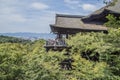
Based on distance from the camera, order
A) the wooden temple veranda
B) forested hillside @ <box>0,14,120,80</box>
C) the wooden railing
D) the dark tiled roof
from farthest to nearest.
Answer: the dark tiled roof < the wooden temple veranda < the wooden railing < forested hillside @ <box>0,14,120,80</box>

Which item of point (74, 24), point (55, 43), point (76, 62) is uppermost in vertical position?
point (74, 24)

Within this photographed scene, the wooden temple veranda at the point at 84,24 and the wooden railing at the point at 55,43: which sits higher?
the wooden temple veranda at the point at 84,24

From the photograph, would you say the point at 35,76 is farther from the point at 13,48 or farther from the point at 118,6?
the point at 118,6

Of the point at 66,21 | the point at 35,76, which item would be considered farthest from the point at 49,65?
the point at 66,21

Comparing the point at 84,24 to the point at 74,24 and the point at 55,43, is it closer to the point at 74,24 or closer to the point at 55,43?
the point at 74,24

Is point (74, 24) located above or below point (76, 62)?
above

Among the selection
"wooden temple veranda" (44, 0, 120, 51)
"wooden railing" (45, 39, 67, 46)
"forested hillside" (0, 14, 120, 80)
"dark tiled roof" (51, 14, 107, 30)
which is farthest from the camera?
"dark tiled roof" (51, 14, 107, 30)

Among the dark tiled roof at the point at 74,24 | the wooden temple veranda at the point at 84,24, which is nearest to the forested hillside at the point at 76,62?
the wooden temple veranda at the point at 84,24

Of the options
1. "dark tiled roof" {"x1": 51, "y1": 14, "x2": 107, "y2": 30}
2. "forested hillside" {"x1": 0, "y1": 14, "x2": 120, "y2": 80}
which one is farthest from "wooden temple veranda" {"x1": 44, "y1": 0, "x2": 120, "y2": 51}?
"forested hillside" {"x1": 0, "y1": 14, "x2": 120, "y2": 80}

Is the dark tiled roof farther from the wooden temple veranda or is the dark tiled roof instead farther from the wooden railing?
the wooden railing

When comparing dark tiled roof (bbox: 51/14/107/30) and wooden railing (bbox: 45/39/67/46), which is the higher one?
dark tiled roof (bbox: 51/14/107/30)

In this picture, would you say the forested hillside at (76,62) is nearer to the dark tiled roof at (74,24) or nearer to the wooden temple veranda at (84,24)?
the wooden temple veranda at (84,24)

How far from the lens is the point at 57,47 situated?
19516 millimetres

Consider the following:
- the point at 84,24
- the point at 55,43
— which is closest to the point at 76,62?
the point at 55,43
